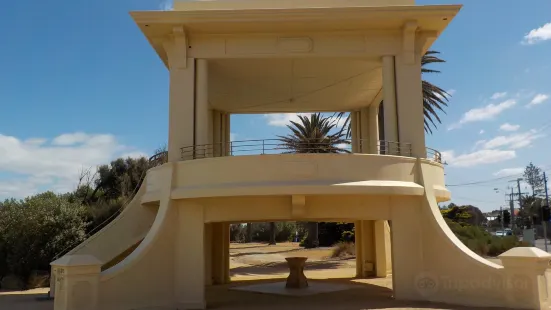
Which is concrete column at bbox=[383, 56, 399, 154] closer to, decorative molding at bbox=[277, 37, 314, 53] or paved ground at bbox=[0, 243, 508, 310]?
decorative molding at bbox=[277, 37, 314, 53]

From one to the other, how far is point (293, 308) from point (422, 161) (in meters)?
6.10

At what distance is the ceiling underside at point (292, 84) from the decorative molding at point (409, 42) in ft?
3.85

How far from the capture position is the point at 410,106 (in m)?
16.6

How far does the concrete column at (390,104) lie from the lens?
1666 cm

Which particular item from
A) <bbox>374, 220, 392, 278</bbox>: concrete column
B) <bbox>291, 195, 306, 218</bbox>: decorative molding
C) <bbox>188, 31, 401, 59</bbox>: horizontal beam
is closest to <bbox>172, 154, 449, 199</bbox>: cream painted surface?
<bbox>291, 195, 306, 218</bbox>: decorative molding

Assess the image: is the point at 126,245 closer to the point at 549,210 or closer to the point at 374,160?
the point at 374,160

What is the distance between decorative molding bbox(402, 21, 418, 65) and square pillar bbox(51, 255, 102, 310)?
38.2 feet

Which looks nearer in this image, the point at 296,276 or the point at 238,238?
the point at 296,276

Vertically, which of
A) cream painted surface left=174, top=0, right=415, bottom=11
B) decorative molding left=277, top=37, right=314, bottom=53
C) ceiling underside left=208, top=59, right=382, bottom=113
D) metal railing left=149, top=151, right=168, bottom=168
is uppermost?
cream painted surface left=174, top=0, right=415, bottom=11

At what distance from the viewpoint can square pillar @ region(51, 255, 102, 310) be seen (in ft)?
41.8

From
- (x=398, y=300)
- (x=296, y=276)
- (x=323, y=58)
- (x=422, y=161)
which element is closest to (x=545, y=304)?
(x=398, y=300)

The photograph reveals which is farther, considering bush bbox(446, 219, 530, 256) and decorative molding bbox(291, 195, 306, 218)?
bush bbox(446, 219, 530, 256)

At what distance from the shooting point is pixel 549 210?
87.2 feet

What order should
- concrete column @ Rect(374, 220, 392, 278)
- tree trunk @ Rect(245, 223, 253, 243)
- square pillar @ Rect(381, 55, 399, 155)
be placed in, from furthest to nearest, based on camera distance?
tree trunk @ Rect(245, 223, 253, 243), concrete column @ Rect(374, 220, 392, 278), square pillar @ Rect(381, 55, 399, 155)
